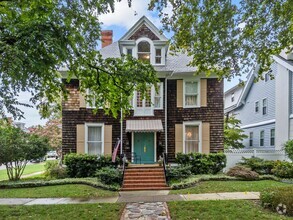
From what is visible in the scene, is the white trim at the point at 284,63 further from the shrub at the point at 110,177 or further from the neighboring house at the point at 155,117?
the shrub at the point at 110,177

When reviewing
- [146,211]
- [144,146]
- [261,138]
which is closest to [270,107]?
[261,138]

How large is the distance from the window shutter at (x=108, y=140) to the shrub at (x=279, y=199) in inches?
398

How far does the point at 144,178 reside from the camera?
13.2m

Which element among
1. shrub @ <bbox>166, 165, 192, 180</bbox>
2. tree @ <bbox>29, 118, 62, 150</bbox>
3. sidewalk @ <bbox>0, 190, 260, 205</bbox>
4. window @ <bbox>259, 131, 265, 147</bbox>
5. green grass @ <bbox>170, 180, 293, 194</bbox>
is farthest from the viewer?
tree @ <bbox>29, 118, 62, 150</bbox>

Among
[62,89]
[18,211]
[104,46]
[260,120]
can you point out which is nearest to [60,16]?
[62,89]

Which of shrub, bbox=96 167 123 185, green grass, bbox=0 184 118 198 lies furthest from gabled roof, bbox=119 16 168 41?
green grass, bbox=0 184 118 198

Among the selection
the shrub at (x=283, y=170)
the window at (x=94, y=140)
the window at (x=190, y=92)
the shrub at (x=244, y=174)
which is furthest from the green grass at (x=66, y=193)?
the shrub at (x=283, y=170)

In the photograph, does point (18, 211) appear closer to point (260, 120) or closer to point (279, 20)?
point (279, 20)

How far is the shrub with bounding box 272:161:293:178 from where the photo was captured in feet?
45.0

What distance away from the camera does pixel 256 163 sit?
15.1 metres

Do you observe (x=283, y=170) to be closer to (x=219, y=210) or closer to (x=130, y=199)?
(x=219, y=210)

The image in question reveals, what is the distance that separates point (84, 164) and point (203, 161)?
6753 mm

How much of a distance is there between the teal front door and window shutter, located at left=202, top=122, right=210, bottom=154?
3.12 m

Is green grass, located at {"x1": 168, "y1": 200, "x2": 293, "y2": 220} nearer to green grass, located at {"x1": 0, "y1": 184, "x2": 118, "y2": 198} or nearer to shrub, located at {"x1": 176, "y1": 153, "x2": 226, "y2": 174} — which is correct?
green grass, located at {"x1": 0, "y1": 184, "x2": 118, "y2": 198}
